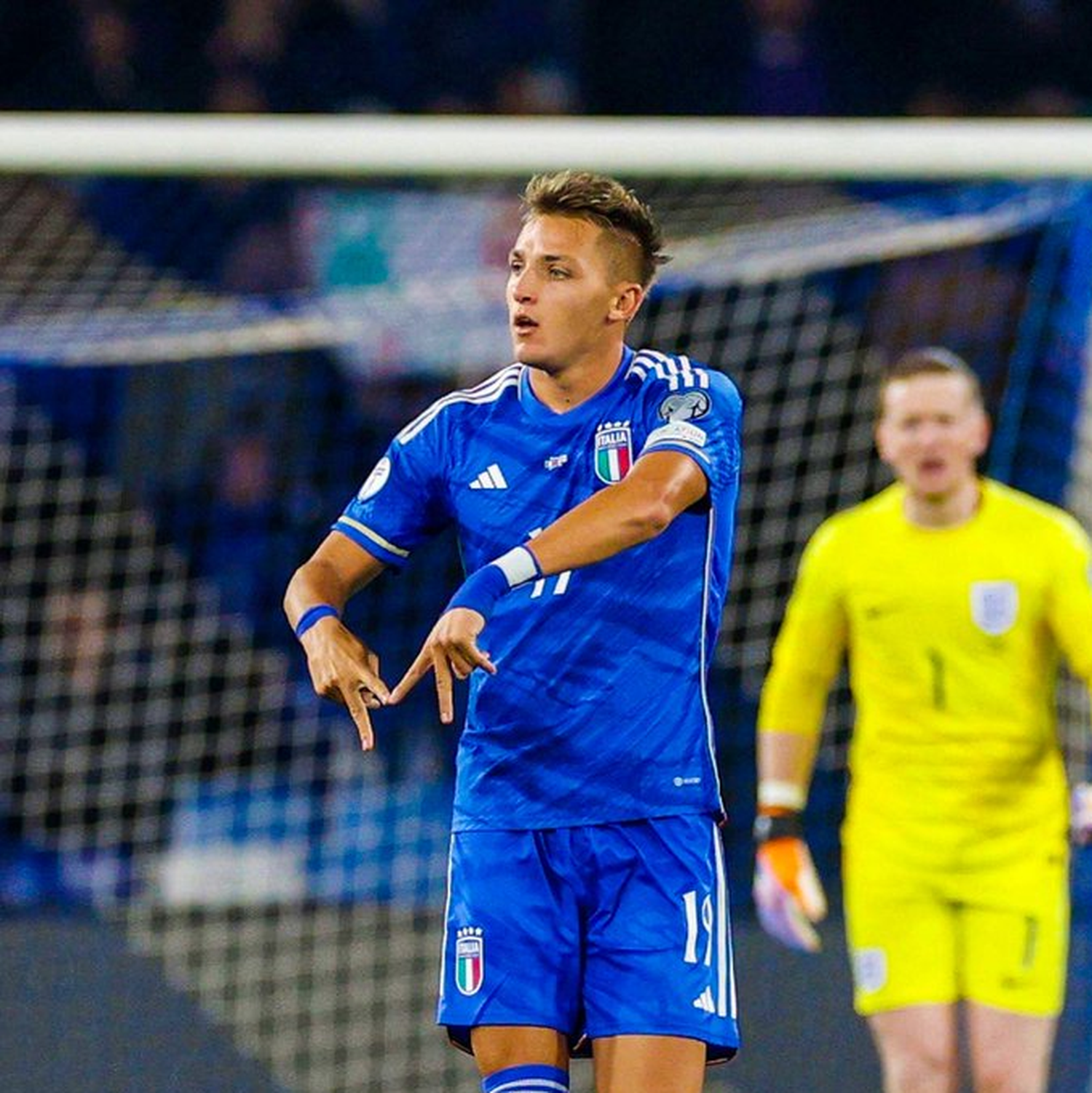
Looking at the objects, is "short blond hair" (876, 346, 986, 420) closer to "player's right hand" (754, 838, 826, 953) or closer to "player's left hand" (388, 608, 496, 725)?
"player's right hand" (754, 838, 826, 953)

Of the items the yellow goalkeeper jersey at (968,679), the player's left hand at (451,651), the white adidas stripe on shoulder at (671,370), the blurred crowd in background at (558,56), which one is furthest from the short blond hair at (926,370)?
→ the blurred crowd in background at (558,56)

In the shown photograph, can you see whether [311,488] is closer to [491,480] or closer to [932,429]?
[932,429]

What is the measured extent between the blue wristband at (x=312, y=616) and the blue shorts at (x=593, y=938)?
46 cm

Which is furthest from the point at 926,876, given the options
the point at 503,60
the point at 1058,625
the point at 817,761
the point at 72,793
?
the point at 503,60

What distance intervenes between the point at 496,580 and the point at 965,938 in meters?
2.61

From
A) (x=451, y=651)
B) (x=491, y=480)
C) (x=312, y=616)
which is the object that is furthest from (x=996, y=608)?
(x=451, y=651)

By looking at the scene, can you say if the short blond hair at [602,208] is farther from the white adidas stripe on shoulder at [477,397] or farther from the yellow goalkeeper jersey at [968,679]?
the yellow goalkeeper jersey at [968,679]

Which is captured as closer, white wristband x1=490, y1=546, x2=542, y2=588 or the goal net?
white wristband x1=490, y1=546, x2=542, y2=588

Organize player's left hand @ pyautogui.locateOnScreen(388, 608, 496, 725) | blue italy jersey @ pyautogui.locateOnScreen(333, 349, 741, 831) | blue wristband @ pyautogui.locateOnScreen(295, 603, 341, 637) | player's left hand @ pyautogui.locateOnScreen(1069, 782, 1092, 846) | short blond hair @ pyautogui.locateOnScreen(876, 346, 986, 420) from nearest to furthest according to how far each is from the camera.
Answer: player's left hand @ pyautogui.locateOnScreen(388, 608, 496, 725), blue wristband @ pyautogui.locateOnScreen(295, 603, 341, 637), blue italy jersey @ pyautogui.locateOnScreen(333, 349, 741, 831), player's left hand @ pyautogui.locateOnScreen(1069, 782, 1092, 846), short blond hair @ pyautogui.locateOnScreen(876, 346, 986, 420)

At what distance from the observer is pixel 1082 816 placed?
5.46 m

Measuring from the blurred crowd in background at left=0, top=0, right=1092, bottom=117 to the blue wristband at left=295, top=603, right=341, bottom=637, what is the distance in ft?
21.4

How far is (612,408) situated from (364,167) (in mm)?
2226

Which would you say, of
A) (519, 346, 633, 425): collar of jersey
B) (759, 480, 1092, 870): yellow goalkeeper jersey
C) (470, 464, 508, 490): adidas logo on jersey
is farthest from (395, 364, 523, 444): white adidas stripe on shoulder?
(759, 480, 1092, 870): yellow goalkeeper jersey

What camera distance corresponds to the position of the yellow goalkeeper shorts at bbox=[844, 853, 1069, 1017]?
557 centimetres
